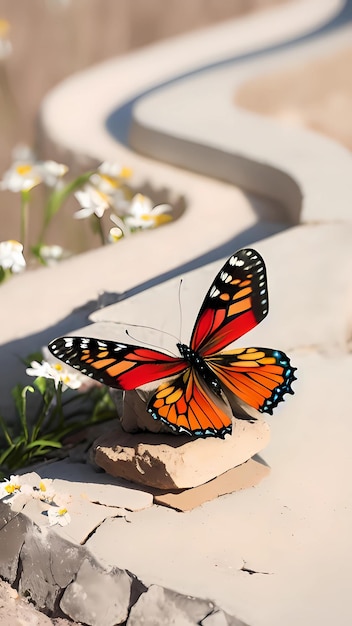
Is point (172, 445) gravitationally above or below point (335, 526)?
above

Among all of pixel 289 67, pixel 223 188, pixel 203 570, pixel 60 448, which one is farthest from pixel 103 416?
pixel 289 67

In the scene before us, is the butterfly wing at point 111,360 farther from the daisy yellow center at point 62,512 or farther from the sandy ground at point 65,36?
the sandy ground at point 65,36

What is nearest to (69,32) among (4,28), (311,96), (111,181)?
(4,28)

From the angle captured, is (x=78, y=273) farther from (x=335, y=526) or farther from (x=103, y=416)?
(x=335, y=526)

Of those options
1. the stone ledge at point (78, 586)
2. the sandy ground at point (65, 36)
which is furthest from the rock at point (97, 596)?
the sandy ground at point (65, 36)

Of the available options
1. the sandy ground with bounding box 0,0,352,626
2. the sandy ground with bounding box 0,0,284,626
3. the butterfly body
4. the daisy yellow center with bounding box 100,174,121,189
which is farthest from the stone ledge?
the sandy ground with bounding box 0,0,284,626

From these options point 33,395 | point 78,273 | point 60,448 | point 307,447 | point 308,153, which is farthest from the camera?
point 308,153
